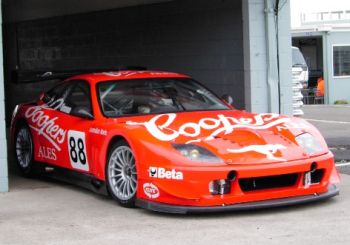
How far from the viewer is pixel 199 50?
11.1 metres

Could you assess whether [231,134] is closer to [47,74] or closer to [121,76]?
[121,76]

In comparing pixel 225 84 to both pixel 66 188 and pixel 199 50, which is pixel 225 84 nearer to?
pixel 199 50

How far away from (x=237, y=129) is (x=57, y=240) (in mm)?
2114

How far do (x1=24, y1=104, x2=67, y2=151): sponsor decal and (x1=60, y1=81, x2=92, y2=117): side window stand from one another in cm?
22

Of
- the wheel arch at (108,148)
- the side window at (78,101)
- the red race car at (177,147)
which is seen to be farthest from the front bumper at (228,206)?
the side window at (78,101)

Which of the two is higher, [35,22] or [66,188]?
[35,22]

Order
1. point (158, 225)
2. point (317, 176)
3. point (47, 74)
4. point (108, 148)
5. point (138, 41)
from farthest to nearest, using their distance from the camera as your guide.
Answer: point (138, 41), point (47, 74), point (108, 148), point (317, 176), point (158, 225)

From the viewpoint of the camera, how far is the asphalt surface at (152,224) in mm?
5559

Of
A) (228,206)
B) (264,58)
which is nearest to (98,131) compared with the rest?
(228,206)

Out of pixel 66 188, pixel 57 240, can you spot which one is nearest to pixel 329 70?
pixel 66 188

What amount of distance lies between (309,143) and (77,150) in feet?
8.09

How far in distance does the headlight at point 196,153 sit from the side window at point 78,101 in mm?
→ 1506

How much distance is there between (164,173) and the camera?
6.23m

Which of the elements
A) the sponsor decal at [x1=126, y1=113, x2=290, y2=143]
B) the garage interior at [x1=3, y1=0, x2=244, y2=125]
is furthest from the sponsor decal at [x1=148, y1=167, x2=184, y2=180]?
the garage interior at [x1=3, y1=0, x2=244, y2=125]
